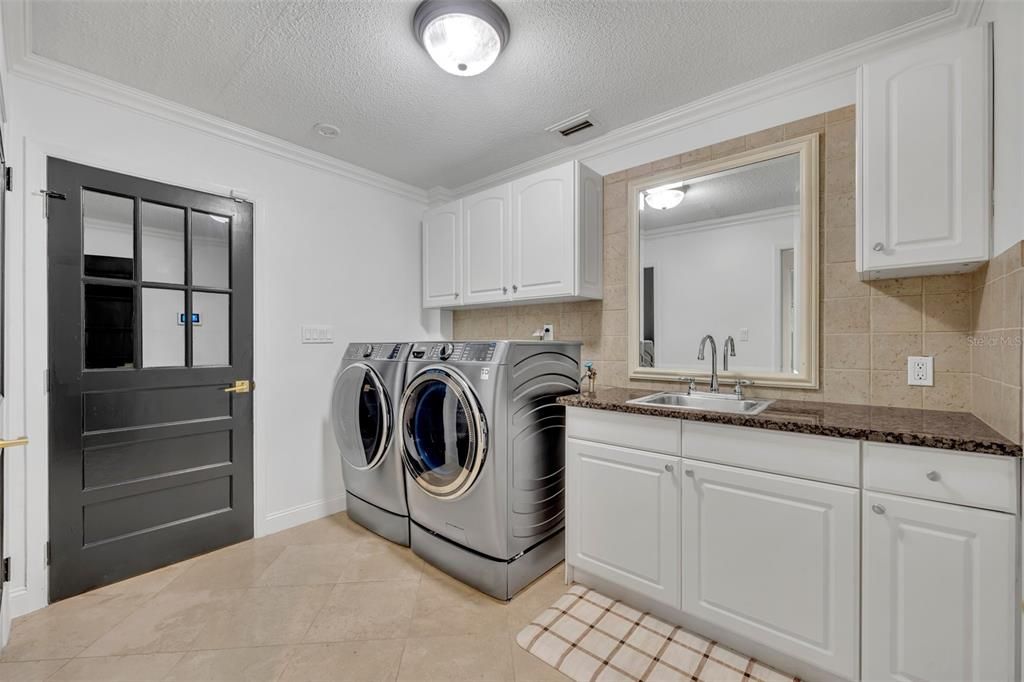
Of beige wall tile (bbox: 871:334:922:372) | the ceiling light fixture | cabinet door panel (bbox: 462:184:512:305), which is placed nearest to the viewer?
beige wall tile (bbox: 871:334:922:372)

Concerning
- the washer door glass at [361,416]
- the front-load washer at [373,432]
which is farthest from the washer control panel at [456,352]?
the washer door glass at [361,416]

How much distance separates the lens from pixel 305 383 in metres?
2.77

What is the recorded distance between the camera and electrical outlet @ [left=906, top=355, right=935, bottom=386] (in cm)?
166

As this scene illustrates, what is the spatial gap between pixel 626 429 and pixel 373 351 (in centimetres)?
155

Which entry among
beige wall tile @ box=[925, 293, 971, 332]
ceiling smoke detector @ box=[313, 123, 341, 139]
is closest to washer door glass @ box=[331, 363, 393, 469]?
ceiling smoke detector @ box=[313, 123, 341, 139]

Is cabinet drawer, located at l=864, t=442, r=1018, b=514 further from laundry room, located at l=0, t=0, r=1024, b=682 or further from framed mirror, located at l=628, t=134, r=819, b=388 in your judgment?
framed mirror, located at l=628, t=134, r=819, b=388

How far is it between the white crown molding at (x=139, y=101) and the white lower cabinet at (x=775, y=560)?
278 cm

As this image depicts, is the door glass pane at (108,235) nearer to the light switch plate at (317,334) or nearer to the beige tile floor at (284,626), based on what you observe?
the light switch plate at (317,334)

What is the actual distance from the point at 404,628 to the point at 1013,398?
215cm

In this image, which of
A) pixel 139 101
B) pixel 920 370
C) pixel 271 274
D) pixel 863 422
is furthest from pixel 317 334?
pixel 920 370

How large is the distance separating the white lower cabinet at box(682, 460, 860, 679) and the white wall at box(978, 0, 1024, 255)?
0.89 meters

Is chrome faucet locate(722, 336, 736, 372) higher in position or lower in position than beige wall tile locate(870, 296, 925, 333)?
lower

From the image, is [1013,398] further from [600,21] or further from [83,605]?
[83,605]

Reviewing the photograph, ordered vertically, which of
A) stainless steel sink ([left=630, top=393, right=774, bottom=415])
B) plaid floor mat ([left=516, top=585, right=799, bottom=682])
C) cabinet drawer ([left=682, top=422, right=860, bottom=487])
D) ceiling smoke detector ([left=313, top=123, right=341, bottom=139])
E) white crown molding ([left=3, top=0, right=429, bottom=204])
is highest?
ceiling smoke detector ([left=313, top=123, right=341, bottom=139])
